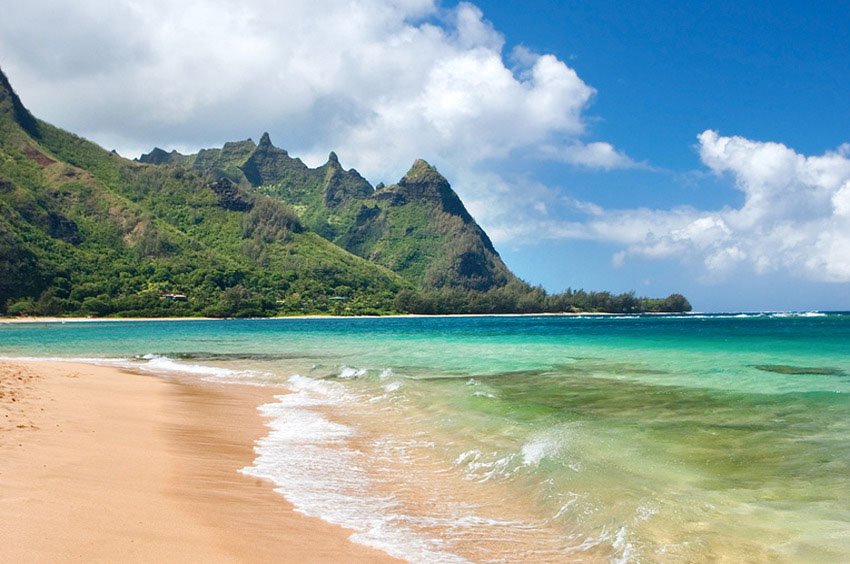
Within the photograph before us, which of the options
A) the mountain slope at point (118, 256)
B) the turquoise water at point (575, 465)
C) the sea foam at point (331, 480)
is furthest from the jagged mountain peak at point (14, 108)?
the sea foam at point (331, 480)

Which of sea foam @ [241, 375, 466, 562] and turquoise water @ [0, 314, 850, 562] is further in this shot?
turquoise water @ [0, 314, 850, 562]

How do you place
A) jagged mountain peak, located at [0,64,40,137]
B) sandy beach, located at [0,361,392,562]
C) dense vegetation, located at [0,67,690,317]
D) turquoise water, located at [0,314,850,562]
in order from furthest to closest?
jagged mountain peak, located at [0,64,40,137]
dense vegetation, located at [0,67,690,317]
turquoise water, located at [0,314,850,562]
sandy beach, located at [0,361,392,562]

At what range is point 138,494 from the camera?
776cm

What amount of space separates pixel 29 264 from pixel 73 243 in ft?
82.1

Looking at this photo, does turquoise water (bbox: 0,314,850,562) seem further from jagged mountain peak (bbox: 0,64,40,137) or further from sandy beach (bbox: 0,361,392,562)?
jagged mountain peak (bbox: 0,64,40,137)

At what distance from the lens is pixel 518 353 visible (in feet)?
133

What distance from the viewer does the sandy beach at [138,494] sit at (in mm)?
5863

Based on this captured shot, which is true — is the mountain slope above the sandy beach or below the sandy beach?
above

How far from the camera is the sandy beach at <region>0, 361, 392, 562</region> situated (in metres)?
5.86

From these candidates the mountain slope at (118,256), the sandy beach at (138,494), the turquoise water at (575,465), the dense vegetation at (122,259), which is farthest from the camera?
the mountain slope at (118,256)

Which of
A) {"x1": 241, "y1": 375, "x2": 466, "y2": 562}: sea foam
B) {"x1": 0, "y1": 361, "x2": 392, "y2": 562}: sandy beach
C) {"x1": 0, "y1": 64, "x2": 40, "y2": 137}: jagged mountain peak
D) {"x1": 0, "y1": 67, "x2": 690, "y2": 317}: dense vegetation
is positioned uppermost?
{"x1": 0, "y1": 64, "x2": 40, "y2": 137}: jagged mountain peak

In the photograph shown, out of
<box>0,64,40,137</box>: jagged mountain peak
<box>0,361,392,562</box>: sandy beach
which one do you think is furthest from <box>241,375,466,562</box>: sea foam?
<box>0,64,40,137</box>: jagged mountain peak

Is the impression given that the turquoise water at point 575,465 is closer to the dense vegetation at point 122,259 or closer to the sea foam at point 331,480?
the sea foam at point 331,480

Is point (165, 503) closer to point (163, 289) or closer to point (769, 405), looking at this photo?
point (769, 405)
